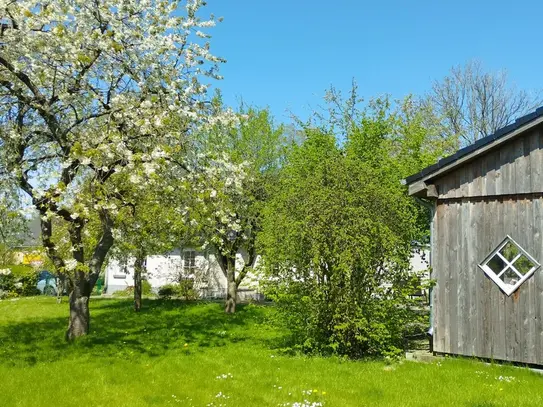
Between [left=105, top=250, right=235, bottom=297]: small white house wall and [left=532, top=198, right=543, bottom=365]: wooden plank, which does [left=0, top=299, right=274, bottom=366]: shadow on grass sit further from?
[left=532, top=198, right=543, bottom=365]: wooden plank

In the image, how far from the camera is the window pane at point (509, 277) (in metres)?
10.2

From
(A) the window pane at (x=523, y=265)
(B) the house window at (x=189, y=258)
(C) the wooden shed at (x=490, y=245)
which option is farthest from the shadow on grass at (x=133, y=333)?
(B) the house window at (x=189, y=258)

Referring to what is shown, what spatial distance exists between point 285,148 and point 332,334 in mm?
12038

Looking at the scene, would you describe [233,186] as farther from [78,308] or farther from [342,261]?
[78,308]

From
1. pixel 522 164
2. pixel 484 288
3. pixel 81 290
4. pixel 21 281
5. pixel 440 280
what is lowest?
pixel 21 281

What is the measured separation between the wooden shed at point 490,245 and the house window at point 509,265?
0.06ft

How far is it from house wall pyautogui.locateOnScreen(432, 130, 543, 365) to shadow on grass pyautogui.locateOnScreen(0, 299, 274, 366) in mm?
4771

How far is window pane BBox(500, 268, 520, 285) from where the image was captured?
1018cm

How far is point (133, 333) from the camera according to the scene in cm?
1490

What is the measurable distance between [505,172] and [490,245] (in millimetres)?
1481

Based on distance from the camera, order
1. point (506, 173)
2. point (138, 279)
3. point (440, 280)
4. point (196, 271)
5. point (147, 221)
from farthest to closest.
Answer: point (196, 271) < point (138, 279) < point (147, 221) < point (440, 280) < point (506, 173)

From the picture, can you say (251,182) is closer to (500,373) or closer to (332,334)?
(332,334)

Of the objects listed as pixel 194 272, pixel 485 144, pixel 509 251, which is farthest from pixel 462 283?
pixel 194 272

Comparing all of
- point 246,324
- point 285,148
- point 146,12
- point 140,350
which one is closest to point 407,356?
point 140,350
